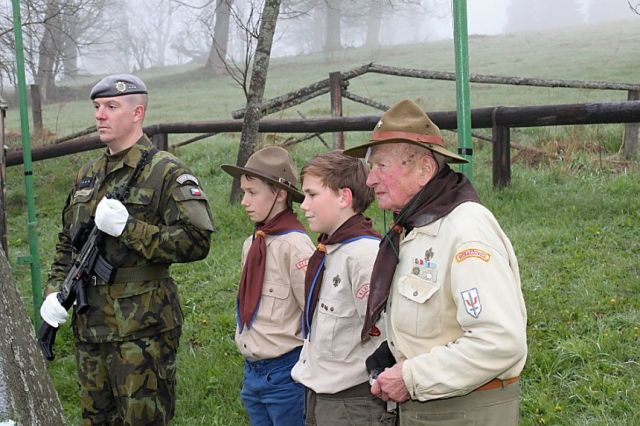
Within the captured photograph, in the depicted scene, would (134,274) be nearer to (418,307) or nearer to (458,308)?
(418,307)

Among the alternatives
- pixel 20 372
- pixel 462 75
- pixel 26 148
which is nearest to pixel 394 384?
pixel 20 372

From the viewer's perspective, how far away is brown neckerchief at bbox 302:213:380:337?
2.98 metres

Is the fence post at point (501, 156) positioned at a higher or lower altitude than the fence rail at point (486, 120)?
lower

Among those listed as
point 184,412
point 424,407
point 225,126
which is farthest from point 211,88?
point 424,407

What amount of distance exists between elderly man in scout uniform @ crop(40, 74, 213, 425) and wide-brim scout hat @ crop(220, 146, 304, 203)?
0.37 meters

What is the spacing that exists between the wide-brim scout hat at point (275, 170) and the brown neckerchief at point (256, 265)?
128mm

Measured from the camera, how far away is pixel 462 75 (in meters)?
3.42

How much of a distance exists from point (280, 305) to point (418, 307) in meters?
1.17

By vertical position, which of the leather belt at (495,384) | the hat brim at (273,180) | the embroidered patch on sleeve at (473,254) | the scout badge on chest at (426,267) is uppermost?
the hat brim at (273,180)

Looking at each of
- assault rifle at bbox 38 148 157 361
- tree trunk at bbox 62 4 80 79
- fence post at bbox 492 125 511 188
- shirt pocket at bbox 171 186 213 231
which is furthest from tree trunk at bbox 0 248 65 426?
tree trunk at bbox 62 4 80 79

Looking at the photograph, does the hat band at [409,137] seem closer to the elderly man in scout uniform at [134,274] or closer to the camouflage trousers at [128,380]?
the elderly man in scout uniform at [134,274]

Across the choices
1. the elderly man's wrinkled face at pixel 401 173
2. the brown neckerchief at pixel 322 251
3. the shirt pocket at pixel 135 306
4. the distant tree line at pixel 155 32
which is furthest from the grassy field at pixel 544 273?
the distant tree line at pixel 155 32

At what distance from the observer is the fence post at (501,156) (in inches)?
304

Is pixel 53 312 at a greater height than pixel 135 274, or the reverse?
pixel 135 274
